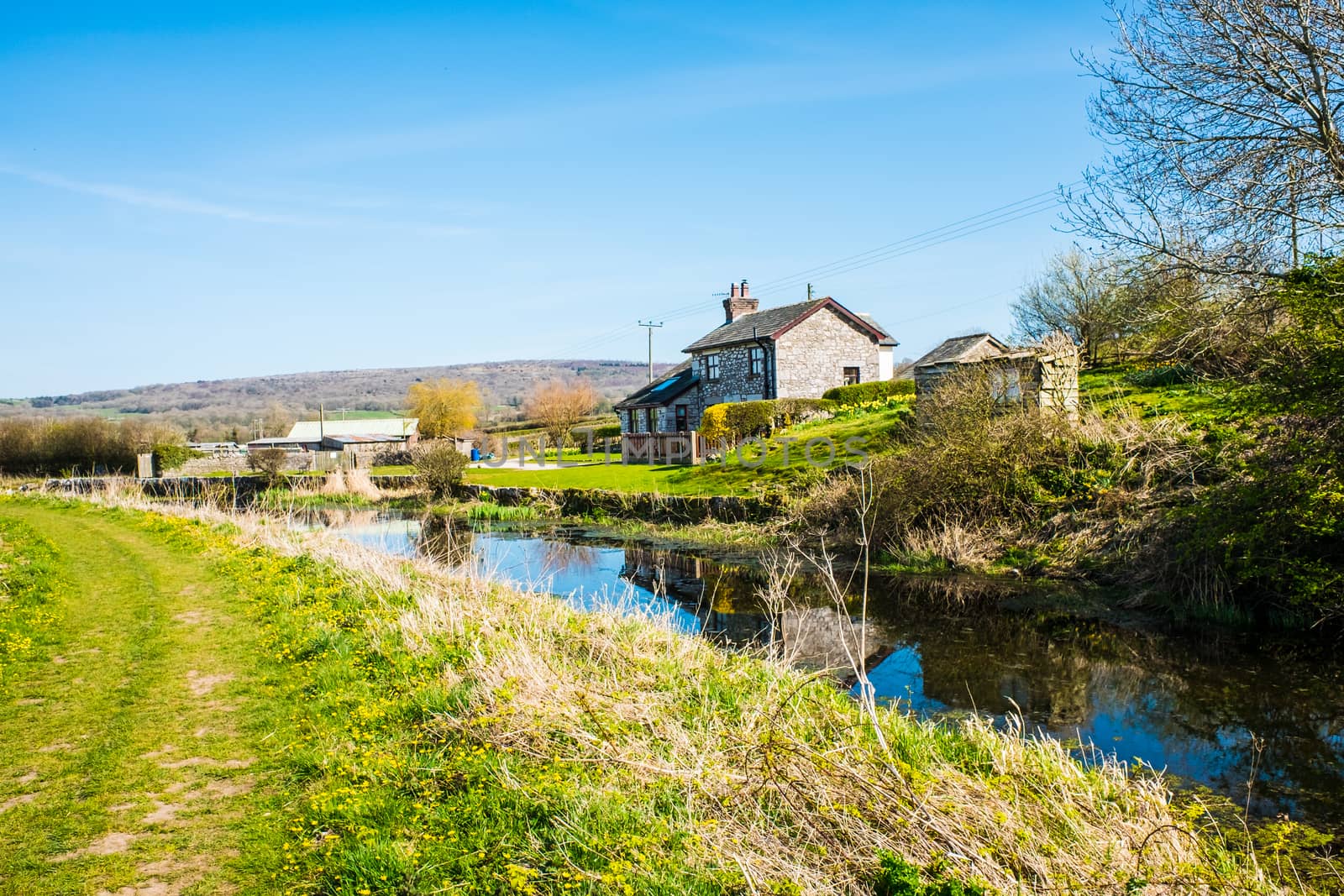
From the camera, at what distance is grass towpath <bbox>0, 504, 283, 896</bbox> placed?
4.65 metres

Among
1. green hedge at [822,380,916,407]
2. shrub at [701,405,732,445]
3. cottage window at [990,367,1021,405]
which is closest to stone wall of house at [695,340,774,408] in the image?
green hedge at [822,380,916,407]

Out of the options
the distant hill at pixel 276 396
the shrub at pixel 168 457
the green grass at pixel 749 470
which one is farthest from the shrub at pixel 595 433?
the distant hill at pixel 276 396

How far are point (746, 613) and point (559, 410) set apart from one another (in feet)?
161

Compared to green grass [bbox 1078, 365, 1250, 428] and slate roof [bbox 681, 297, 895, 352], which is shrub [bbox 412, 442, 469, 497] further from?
green grass [bbox 1078, 365, 1250, 428]

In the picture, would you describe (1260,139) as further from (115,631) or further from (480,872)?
(115,631)

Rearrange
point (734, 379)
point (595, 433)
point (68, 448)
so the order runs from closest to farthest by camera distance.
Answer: point (734, 379) → point (68, 448) → point (595, 433)

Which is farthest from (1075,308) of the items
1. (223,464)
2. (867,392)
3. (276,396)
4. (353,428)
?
(276,396)

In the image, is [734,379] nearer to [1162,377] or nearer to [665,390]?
[665,390]

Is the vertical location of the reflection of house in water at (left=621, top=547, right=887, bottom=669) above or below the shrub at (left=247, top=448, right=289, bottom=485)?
below

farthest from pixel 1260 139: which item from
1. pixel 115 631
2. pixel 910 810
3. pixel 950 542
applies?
pixel 115 631

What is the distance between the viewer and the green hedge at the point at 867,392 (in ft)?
117

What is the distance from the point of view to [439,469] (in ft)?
106

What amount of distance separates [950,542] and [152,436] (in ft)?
177

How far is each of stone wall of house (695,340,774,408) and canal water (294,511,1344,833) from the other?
2341cm
